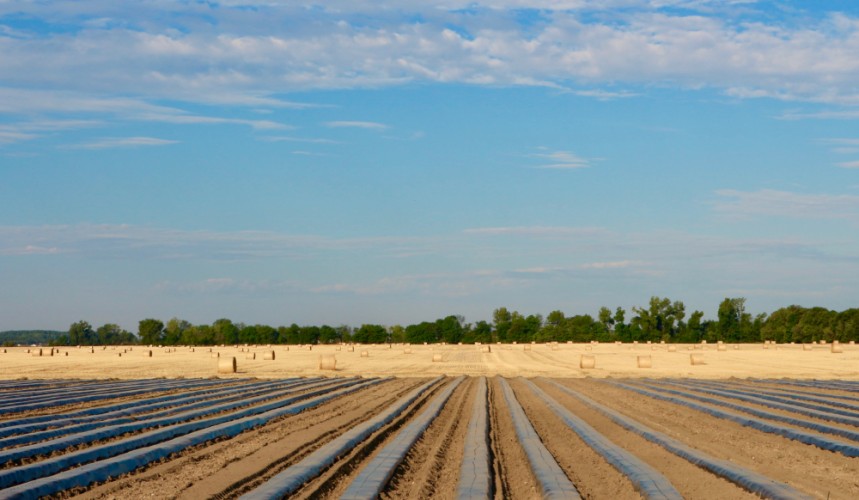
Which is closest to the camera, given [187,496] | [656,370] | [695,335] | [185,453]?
[187,496]

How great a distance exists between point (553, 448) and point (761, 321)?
11949 cm

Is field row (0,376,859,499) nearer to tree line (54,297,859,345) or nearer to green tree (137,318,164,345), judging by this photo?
tree line (54,297,859,345)

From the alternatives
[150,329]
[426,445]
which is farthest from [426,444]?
[150,329]

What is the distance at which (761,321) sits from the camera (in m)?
124

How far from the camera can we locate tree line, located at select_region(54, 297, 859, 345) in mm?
110438

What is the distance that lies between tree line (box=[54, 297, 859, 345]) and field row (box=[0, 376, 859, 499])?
9019 centimetres

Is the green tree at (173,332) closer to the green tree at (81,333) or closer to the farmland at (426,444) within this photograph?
the green tree at (81,333)

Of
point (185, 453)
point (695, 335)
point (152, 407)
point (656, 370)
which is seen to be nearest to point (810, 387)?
point (656, 370)

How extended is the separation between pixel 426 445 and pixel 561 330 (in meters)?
120

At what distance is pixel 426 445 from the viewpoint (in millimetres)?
13508

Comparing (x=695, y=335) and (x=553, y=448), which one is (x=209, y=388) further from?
(x=695, y=335)

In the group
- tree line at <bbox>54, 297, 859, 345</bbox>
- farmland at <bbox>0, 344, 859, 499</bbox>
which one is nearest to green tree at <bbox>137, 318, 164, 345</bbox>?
tree line at <bbox>54, 297, 859, 345</bbox>

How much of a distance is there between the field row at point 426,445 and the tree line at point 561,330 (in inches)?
3551

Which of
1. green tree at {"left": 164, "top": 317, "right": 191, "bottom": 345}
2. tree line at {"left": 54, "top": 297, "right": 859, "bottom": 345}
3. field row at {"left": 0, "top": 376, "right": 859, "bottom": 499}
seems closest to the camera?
field row at {"left": 0, "top": 376, "right": 859, "bottom": 499}
